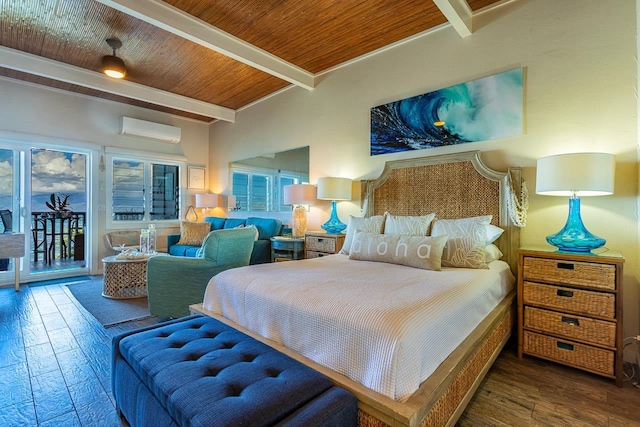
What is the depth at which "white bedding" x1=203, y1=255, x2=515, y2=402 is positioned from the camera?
3.82 feet

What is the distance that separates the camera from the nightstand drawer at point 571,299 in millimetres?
1875

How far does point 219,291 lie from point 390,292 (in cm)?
112

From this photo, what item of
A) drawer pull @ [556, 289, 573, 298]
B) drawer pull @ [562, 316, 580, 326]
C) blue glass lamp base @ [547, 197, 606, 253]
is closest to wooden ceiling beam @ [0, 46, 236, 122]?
blue glass lamp base @ [547, 197, 606, 253]

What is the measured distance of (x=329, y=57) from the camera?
3689mm

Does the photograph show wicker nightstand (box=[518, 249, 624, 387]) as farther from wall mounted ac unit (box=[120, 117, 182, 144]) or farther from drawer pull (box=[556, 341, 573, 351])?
wall mounted ac unit (box=[120, 117, 182, 144])

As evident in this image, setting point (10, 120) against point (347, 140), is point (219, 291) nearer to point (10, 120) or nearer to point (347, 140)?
point (347, 140)

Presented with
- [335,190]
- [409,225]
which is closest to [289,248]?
[335,190]

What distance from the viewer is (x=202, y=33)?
9.78 ft

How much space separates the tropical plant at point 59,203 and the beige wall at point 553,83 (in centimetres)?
559

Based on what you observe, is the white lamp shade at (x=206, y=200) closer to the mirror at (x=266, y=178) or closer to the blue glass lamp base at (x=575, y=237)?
the mirror at (x=266, y=178)

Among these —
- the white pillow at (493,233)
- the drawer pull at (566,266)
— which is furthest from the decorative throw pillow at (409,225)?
the drawer pull at (566,266)

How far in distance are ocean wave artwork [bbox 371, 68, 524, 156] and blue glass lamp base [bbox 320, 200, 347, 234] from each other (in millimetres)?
867

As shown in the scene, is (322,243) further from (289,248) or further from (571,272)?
(571,272)

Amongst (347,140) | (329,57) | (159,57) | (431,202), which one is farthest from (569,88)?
(159,57)
